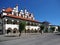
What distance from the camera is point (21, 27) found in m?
42.5

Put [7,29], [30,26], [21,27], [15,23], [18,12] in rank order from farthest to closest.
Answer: [18,12], [30,26], [15,23], [7,29], [21,27]

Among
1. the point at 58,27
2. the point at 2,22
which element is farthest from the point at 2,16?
the point at 58,27

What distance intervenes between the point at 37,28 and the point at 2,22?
65.1 feet

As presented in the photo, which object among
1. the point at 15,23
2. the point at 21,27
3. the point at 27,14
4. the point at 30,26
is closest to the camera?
the point at 21,27

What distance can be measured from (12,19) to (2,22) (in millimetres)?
5127

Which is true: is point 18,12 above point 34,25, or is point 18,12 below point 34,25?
above

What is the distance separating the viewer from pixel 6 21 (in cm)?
5791

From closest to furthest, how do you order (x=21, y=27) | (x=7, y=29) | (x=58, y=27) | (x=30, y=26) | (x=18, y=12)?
(x=21, y=27)
(x=7, y=29)
(x=30, y=26)
(x=18, y=12)
(x=58, y=27)

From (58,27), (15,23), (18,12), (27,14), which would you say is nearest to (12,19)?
(15,23)

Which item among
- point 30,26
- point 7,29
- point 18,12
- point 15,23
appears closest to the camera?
point 7,29

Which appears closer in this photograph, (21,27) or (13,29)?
(21,27)

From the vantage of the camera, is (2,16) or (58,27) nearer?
(2,16)

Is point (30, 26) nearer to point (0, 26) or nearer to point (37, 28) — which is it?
point (37, 28)

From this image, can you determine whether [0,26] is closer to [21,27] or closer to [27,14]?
[21,27]
